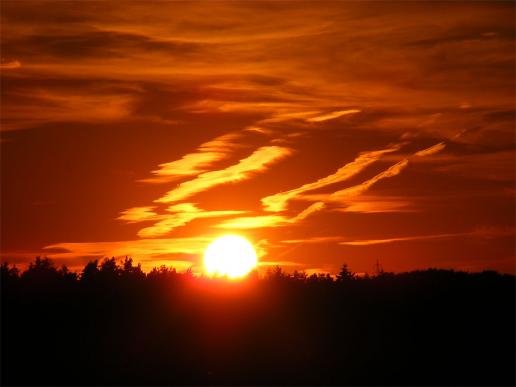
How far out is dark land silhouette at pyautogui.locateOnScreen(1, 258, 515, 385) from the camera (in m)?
60.0

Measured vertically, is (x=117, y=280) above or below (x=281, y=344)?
above

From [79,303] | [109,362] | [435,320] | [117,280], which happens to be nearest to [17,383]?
[109,362]

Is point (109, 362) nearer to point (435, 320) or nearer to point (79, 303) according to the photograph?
point (79, 303)

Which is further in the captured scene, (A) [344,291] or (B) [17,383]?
(A) [344,291]

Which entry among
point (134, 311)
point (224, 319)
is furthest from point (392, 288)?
point (134, 311)

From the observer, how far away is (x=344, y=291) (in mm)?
75812

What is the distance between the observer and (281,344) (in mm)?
66688

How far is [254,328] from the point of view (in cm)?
6981

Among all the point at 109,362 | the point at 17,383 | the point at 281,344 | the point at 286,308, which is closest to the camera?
the point at 17,383

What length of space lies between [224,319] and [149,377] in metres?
12.5

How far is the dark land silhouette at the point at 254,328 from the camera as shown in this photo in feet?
197

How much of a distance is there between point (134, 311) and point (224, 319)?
5939mm

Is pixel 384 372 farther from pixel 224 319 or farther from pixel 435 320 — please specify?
pixel 224 319

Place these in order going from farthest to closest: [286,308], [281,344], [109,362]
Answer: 1. [286,308]
2. [281,344]
3. [109,362]
